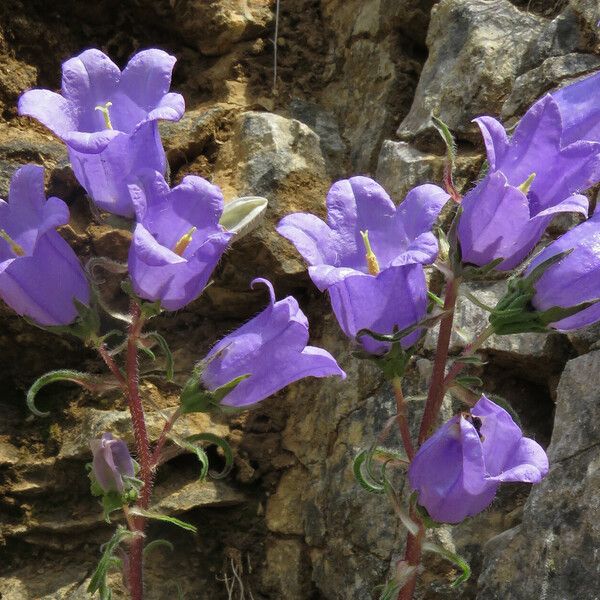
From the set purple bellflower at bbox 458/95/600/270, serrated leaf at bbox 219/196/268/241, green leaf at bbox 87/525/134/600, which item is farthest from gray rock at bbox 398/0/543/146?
green leaf at bbox 87/525/134/600

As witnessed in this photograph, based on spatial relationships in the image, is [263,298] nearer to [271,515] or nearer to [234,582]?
[271,515]

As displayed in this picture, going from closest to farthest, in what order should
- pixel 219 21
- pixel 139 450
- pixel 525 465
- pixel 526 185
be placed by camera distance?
pixel 525 465 → pixel 526 185 → pixel 139 450 → pixel 219 21

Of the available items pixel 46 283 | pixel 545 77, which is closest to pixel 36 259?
pixel 46 283

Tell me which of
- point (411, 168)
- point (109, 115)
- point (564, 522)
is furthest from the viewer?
point (411, 168)

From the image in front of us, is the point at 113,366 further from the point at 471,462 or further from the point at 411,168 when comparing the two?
the point at 411,168

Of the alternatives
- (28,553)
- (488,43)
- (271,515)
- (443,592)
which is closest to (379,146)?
(488,43)

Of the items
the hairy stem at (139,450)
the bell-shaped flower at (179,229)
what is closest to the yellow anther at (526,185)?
the bell-shaped flower at (179,229)

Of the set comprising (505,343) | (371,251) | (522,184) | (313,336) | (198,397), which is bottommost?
(313,336)

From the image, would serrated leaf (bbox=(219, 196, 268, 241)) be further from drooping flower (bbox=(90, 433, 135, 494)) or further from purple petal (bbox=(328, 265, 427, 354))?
drooping flower (bbox=(90, 433, 135, 494))
